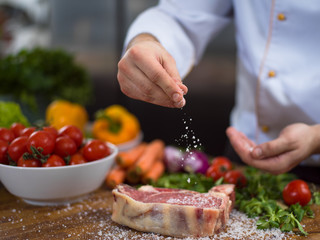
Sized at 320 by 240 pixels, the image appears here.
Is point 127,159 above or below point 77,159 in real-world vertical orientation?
below

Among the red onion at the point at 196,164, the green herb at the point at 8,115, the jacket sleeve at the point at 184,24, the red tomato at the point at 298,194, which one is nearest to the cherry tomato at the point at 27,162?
the green herb at the point at 8,115

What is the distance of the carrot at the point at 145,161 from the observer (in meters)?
1.64

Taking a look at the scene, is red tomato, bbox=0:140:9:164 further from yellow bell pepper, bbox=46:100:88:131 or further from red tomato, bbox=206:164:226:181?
yellow bell pepper, bbox=46:100:88:131

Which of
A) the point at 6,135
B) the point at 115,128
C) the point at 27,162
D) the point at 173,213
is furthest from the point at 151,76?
the point at 115,128

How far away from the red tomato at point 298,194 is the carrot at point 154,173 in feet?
1.77

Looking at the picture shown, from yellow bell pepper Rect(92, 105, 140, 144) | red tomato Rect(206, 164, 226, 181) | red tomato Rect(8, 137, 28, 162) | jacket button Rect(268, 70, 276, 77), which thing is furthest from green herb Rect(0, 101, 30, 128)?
jacket button Rect(268, 70, 276, 77)

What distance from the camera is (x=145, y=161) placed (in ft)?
5.59

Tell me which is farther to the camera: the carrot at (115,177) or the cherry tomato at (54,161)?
the carrot at (115,177)

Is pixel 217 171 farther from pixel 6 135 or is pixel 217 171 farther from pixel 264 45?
pixel 6 135

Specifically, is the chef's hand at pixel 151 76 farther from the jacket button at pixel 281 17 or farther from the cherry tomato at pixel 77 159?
the jacket button at pixel 281 17

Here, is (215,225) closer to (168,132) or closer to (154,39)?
(154,39)

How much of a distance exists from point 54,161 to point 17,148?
13 cm

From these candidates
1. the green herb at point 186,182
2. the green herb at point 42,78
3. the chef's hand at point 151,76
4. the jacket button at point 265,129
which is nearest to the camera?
the chef's hand at point 151,76

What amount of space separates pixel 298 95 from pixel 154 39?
614mm
